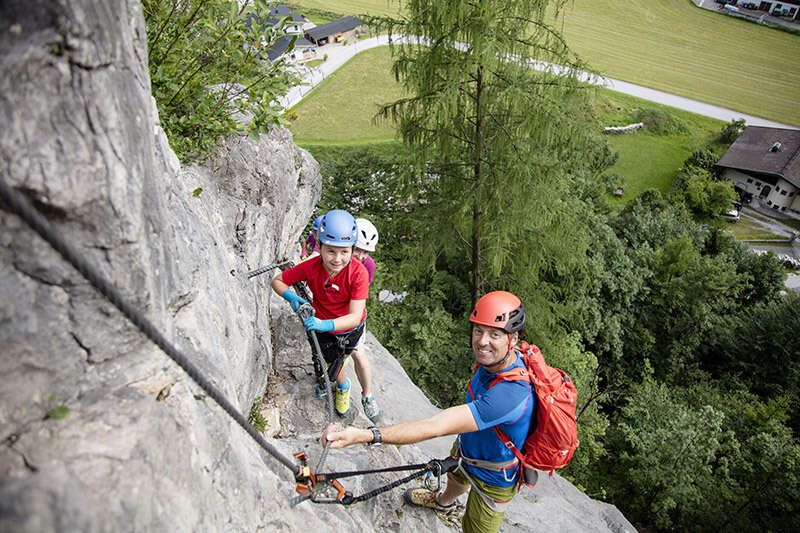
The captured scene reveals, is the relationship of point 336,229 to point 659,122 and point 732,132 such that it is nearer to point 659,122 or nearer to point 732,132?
point 659,122

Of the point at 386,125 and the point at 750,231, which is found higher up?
the point at 386,125

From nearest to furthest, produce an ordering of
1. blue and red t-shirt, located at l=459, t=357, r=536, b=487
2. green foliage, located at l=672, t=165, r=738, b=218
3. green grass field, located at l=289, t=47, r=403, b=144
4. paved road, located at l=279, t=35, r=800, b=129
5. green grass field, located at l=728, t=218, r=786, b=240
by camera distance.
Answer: blue and red t-shirt, located at l=459, t=357, r=536, b=487
green grass field, located at l=728, t=218, r=786, b=240
green foliage, located at l=672, t=165, r=738, b=218
green grass field, located at l=289, t=47, r=403, b=144
paved road, located at l=279, t=35, r=800, b=129

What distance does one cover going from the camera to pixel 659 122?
137 ft

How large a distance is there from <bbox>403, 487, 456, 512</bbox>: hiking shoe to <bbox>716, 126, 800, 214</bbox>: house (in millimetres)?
41172

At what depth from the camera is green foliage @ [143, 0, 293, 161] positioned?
4.81 m

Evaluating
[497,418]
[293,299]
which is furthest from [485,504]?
[293,299]

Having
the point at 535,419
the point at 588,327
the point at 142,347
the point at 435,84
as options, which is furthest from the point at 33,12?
the point at 588,327

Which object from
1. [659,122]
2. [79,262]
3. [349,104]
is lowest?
[659,122]

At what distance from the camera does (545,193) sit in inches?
414

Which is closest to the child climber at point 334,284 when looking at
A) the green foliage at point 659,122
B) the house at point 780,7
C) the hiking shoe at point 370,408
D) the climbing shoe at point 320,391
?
the climbing shoe at point 320,391

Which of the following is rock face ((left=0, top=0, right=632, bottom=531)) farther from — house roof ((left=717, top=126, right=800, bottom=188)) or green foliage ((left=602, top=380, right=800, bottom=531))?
house roof ((left=717, top=126, right=800, bottom=188))

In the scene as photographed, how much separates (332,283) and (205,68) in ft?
9.74

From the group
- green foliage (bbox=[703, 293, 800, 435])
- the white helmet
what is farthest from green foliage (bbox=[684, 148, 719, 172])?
the white helmet

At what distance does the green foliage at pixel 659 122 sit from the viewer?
41.4 meters
